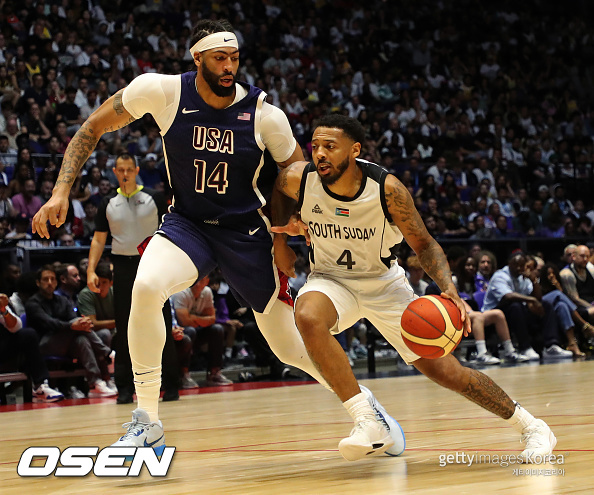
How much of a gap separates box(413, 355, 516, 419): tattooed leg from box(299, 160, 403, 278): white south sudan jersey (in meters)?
0.55

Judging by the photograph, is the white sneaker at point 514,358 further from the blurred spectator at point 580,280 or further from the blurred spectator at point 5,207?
the blurred spectator at point 5,207

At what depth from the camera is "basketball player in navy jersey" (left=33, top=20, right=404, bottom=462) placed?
456 cm

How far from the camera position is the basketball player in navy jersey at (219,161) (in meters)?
4.56

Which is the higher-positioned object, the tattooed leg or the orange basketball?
the orange basketball

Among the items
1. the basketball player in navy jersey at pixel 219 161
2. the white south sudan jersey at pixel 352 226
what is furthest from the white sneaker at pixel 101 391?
the white south sudan jersey at pixel 352 226

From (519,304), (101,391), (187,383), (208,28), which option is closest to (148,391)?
(208,28)

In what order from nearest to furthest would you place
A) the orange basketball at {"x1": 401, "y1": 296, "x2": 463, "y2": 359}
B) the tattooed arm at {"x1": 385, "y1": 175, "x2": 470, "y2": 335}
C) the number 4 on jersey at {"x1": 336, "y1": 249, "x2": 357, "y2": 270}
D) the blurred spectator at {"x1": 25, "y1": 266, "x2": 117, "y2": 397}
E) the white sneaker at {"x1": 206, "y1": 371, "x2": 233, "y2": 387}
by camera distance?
the orange basketball at {"x1": 401, "y1": 296, "x2": 463, "y2": 359}
the tattooed arm at {"x1": 385, "y1": 175, "x2": 470, "y2": 335}
the number 4 on jersey at {"x1": 336, "y1": 249, "x2": 357, "y2": 270}
the blurred spectator at {"x1": 25, "y1": 266, "x2": 117, "y2": 397}
the white sneaker at {"x1": 206, "y1": 371, "x2": 233, "y2": 387}

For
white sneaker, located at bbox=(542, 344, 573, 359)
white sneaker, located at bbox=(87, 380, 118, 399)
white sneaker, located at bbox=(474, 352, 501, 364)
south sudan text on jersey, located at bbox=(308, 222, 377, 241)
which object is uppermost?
south sudan text on jersey, located at bbox=(308, 222, 377, 241)

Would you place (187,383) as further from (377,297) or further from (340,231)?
(340,231)

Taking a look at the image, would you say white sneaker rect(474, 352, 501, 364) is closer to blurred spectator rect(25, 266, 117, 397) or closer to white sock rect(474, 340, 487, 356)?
white sock rect(474, 340, 487, 356)

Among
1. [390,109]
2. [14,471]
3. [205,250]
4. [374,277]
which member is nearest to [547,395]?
[374,277]

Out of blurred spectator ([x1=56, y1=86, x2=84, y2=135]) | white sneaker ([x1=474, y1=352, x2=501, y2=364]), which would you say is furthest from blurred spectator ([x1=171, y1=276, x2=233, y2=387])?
blurred spectator ([x1=56, y1=86, x2=84, y2=135])

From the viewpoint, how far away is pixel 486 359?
11.5m

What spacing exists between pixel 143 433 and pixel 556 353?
941 centimetres
